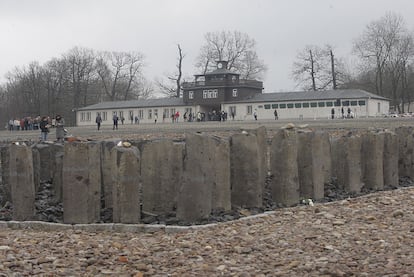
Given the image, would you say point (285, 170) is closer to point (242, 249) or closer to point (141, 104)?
point (242, 249)

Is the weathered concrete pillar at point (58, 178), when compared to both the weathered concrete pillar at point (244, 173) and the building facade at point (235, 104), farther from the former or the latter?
the building facade at point (235, 104)

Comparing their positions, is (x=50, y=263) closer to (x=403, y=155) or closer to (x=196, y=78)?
(x=403, y=155)

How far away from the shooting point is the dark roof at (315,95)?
80.1m

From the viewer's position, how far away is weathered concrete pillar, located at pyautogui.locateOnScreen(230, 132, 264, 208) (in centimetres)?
1072

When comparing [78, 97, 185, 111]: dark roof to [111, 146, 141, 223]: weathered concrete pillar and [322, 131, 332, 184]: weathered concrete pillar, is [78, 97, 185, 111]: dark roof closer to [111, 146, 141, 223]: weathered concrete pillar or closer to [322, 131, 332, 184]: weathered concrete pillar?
[322, 131, 332, 184]: weathered concrete pillar

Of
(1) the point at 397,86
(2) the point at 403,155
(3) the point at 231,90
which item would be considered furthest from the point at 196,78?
(2) the point at 403,155

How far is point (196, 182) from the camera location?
984 cm

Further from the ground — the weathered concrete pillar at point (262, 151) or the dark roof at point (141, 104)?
the dark roof at point (141, 104)

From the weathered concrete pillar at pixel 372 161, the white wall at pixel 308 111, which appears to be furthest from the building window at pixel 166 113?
the weathered concrete pillar at pixel 372 161

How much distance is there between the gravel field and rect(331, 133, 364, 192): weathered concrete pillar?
248 cm

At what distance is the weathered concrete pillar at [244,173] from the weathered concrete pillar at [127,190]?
1.77 m

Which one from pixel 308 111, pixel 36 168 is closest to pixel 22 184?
pixel 36 168

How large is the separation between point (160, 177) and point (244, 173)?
1486 millimetres

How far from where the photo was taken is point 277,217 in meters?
9.70
